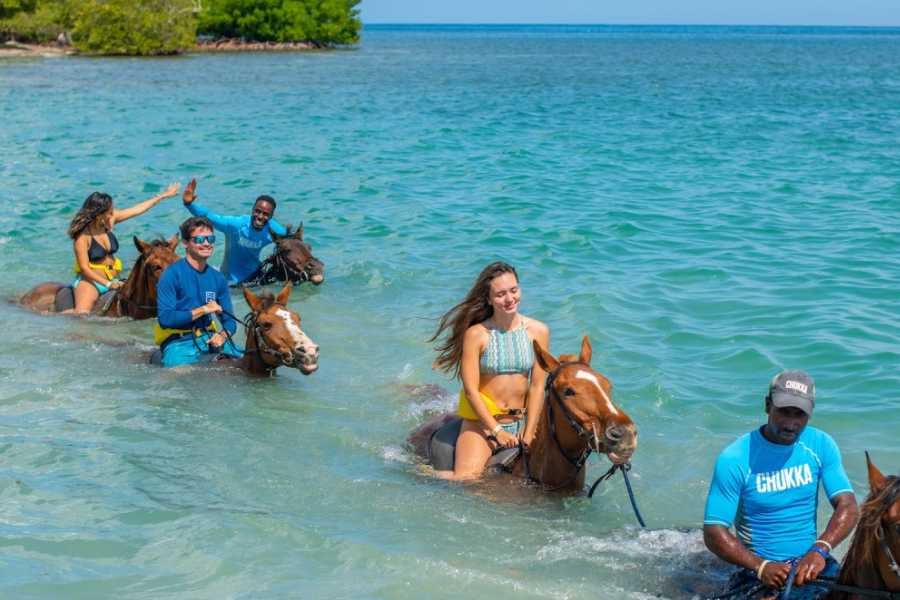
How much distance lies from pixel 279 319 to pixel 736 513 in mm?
5073

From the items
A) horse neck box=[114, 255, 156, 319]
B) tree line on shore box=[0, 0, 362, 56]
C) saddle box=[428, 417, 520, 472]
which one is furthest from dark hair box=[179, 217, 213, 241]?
tree line on shore box=[0, 0, 362, 56]

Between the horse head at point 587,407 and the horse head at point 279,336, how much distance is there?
3.19 meters

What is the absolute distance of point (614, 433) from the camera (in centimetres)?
656

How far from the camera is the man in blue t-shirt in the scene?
5.67 metres

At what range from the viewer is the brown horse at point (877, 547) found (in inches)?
187

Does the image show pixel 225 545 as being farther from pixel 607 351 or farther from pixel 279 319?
pixel 607 351

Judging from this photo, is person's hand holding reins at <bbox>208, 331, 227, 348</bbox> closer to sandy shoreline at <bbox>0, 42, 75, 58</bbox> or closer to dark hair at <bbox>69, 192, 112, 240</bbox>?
dark hair at <bbox>69, 192, 112, 240</bbox>

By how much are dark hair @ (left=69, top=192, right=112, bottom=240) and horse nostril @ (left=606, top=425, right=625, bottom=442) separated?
789 centimetres

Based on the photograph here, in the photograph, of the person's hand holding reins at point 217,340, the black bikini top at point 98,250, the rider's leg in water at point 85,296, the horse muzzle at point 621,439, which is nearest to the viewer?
the horse muzzle at point 621,439

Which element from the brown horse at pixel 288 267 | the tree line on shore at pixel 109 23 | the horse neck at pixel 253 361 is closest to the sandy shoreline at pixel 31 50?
the tree line on shore at pixel 109 23

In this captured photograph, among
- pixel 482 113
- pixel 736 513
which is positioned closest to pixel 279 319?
pixel 736 513

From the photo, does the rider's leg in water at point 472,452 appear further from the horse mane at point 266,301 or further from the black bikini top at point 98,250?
the black bikini top at point 98,250

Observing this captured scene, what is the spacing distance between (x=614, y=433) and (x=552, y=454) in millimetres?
909

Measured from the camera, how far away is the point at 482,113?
39625 millimetres
